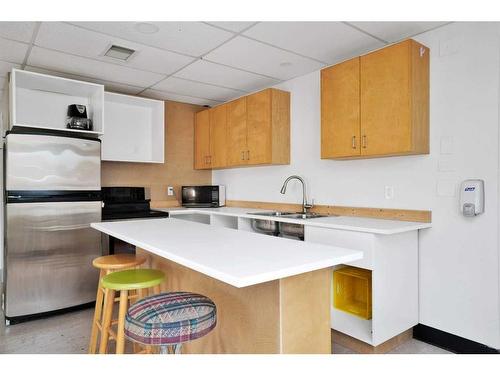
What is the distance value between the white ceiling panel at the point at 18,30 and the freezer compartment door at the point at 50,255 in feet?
4.42

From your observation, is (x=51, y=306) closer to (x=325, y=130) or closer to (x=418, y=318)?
(x=325, y=130)

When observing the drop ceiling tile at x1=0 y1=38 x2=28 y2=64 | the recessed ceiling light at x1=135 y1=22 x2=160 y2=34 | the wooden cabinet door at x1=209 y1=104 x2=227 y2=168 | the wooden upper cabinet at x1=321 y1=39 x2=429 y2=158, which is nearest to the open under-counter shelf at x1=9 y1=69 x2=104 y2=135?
the drop ceiling tile at x1=0 y1=38 x2=28 y2=64

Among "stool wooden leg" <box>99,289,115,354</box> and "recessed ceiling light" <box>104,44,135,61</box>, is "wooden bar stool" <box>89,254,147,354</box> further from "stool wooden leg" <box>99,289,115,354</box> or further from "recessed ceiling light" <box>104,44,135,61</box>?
"recessed ceiling light" <box>104,44,135,61</box>

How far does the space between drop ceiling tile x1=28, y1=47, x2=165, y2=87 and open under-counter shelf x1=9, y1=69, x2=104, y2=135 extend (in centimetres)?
12

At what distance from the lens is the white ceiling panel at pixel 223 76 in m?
3.31

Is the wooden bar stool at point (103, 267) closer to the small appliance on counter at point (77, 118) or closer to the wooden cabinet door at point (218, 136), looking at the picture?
the small appliance on counter at point (77, 118)

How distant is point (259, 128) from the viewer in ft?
12.1

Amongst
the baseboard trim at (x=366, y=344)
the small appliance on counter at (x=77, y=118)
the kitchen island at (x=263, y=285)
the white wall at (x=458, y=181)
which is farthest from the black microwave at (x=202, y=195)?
the kitchen island at (x=263, y=285)

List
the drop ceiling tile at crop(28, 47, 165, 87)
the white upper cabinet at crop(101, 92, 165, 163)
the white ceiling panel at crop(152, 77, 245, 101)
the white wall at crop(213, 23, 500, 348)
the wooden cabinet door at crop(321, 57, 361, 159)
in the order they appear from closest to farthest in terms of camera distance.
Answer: the white wall at crop(213, 23, 500, 348) → the wooden cabinet door at crop(321, 57, 361, 159) → the drop ceiling tile at crop(28, 47, 165, 87) → the white ceiling panel at crop(152, 77, 245, 101) → the white upper cabinet at crop(101, 92, 165, 163)

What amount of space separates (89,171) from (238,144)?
1.61m

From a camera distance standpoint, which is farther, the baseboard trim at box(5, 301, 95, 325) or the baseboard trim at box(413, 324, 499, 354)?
the baseboard trim at box(5, 301, 95, 325)

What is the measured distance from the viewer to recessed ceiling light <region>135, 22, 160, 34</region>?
2439mm

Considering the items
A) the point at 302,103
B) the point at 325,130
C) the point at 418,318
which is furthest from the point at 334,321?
the point at 302,103

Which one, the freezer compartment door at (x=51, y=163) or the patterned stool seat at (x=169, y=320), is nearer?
the patterned stool seat at (x=169, y=320)
